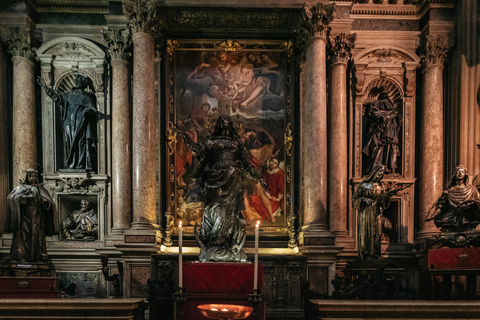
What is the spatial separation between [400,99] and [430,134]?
1085 millimetres

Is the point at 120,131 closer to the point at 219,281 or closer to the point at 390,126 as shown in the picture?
the point at 219,281

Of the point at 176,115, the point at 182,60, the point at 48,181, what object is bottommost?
the point at 48,181

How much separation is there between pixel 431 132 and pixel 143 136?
242 inches

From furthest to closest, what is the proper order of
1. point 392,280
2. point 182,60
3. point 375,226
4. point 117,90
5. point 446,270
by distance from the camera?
1. point 182,60
2. point 117,90
3. point 392,280
4. point 375,226
5. point 446,270

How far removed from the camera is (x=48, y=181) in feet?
36.2

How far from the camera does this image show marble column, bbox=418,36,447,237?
35.8ft

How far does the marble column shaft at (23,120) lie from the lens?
10.8 metres

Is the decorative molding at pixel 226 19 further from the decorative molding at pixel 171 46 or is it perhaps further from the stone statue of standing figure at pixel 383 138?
the stone statue of standing figure at pixel 383 138

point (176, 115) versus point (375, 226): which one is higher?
point (176, 115)

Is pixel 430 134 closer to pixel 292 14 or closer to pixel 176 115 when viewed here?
pixel 292 14

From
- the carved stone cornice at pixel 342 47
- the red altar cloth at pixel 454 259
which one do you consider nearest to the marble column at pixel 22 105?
the carved stone cornice at pixel 342 47

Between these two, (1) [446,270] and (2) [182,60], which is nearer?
(1) [446,270]

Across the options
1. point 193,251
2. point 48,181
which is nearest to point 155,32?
point 48,181

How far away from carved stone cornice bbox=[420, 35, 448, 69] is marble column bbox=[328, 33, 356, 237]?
65.8 inches
